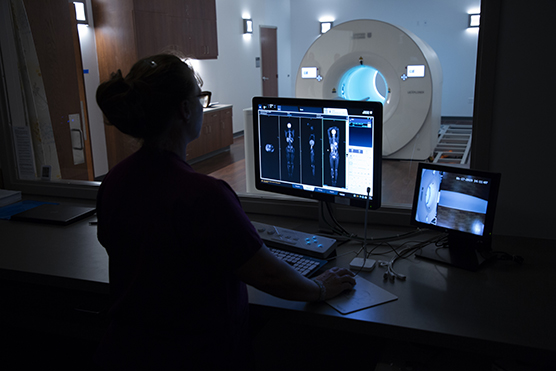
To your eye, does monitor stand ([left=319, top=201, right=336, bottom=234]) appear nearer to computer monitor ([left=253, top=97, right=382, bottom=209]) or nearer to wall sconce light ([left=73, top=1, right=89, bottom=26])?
computer monitor ([left=253, top=97, right=382, bottom=209])

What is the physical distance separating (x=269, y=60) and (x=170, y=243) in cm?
920

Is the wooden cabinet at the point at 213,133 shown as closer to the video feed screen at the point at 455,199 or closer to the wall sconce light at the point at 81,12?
the wall sconce light at the point at 81,12

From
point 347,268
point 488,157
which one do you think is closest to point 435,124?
point 488,157

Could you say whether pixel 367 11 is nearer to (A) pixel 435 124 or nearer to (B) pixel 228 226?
(A) pixel 435 124

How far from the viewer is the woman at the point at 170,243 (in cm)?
90

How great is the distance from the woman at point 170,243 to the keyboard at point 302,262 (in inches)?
9.9

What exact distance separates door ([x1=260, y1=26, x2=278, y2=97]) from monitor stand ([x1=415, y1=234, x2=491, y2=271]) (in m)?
8.46

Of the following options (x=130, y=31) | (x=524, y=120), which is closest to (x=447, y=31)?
(x=130, y=31)

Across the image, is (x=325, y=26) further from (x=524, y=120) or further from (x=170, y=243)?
(x=170, y=243)

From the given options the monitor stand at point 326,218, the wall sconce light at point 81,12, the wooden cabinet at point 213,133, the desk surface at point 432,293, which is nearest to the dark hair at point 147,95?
the desk surface at point 432,293

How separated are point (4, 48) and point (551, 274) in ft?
7.96

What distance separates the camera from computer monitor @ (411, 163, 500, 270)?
1271mm

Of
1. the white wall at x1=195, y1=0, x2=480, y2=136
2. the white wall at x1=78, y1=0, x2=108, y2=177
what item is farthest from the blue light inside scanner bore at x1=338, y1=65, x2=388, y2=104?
the white wall at x1=78, y1=0, x2=108, y2=177

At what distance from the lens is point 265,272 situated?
37.4 inches
